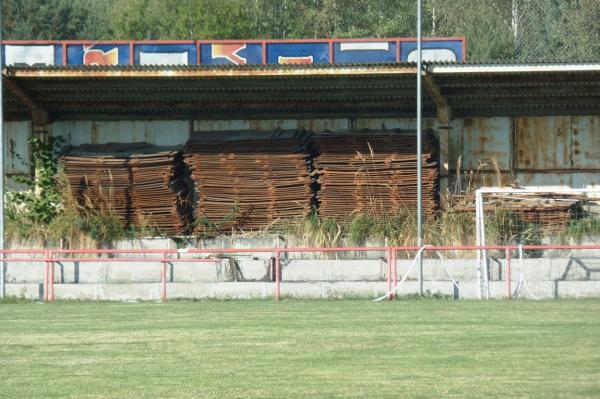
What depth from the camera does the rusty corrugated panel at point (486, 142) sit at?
1243 inches

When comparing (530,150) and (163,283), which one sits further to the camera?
(530,150)

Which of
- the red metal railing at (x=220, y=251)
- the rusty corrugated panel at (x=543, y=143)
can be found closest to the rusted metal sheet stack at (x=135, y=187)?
the red metal railing at (x=220, y=251)

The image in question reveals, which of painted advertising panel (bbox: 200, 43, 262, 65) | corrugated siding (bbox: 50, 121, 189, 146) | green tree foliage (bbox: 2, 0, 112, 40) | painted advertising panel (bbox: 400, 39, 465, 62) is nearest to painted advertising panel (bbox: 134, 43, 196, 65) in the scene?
painted advertising panel (bbox: 200, 43, 262, 65)

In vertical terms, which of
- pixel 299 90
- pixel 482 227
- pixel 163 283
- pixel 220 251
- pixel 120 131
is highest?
pixel 299 90

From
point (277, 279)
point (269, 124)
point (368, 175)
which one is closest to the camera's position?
point (277, 279)

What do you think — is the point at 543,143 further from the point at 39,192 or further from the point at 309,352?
the point at 309,352

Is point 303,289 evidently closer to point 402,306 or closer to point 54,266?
point 402,306

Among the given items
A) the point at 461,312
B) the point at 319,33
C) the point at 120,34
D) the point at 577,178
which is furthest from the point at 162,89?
the point at 120,34

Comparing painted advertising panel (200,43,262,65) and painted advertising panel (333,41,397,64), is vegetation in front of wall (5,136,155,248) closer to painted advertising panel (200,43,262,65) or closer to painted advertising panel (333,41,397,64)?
painted advertising panel (200,43,262,65)

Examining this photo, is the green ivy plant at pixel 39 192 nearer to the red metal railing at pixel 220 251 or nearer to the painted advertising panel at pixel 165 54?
the painted advertising panel at pixel 165 54

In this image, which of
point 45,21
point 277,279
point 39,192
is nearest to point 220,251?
point 277,279

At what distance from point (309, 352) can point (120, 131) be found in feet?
62.1

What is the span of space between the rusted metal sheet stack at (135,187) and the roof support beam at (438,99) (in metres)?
6.93

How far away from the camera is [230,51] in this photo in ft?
110
